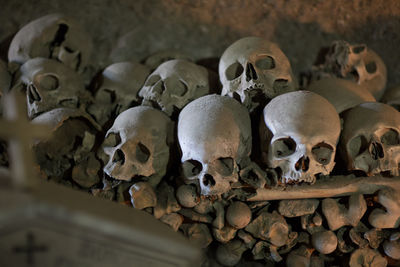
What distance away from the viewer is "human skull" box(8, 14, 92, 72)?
1.94 metres

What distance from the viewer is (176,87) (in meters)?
1.83

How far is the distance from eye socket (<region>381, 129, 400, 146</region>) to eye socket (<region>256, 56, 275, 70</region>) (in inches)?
20.5

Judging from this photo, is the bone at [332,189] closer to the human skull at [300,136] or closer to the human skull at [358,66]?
the human skull at [300,136]

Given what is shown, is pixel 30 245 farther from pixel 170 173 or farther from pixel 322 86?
pixel 322 86

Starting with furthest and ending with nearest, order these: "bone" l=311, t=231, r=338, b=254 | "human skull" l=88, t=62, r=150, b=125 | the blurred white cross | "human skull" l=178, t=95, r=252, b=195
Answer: "human skull" l=88, t=62, r=150, b=125 → "bone" l=311, t=231, r=338, b=254 → "human skull" l=178, t=95, r=252, b=195 → the blurred white cross

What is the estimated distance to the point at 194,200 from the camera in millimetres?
1562

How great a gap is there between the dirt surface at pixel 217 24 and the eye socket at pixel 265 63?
1.67 feet

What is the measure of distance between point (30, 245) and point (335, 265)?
1401 mm

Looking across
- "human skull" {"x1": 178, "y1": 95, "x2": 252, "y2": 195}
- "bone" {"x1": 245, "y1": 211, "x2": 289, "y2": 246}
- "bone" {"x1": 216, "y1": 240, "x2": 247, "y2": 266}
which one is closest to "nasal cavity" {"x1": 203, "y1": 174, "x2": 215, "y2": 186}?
"human skull" {"x1": 178, "y1": 95, "x2": 252, "y2": 195}

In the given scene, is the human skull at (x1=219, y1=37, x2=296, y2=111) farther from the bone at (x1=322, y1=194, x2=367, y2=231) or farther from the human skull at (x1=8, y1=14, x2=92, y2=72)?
the human skull at (x1=8, y1=14, x2=92, y2=72)

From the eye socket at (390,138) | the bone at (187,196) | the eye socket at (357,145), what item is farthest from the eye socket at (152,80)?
the eye socket at (390,138)

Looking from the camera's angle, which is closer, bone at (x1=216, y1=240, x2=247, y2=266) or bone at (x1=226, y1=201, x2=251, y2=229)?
bone at (x1=226, y1=201, x2=251, y2=229)

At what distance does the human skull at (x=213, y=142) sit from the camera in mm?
1468

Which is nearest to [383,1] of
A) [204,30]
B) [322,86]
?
[322,86]
